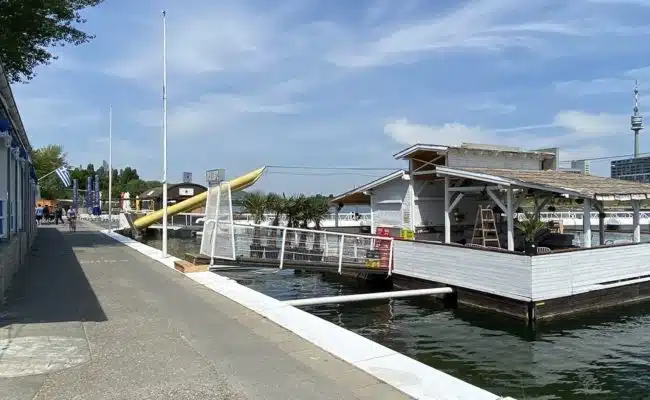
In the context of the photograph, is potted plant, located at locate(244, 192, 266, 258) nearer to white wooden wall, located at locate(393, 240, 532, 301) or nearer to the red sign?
the red sign

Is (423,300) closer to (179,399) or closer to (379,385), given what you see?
(379,385)

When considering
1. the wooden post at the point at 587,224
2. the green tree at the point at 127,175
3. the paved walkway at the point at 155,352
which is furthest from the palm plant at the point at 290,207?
the green tree at the point at 127,175

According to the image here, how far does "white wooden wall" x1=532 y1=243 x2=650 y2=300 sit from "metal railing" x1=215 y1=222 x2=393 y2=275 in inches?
209

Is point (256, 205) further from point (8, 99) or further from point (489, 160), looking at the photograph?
point (8, 99)

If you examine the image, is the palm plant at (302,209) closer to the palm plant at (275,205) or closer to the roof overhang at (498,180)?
the palm plant at (275,205)

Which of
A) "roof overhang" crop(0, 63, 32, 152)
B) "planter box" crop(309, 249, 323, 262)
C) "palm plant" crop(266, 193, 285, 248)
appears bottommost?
"planter box" crop(309, 249, 323, 262)

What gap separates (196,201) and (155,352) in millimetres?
30606

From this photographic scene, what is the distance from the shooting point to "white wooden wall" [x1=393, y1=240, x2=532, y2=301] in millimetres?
13180

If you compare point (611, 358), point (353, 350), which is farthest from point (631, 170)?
point (353, 350)

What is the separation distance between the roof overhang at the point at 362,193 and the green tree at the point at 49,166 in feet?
210

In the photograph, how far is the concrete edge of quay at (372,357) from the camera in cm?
555

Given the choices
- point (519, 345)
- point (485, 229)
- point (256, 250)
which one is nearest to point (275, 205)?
point (256, 250)

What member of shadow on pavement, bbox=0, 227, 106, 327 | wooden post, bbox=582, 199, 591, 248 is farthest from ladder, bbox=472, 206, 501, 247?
shadow on pavement, bbox=0, 227, 106, 327

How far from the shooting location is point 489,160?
20.2m
